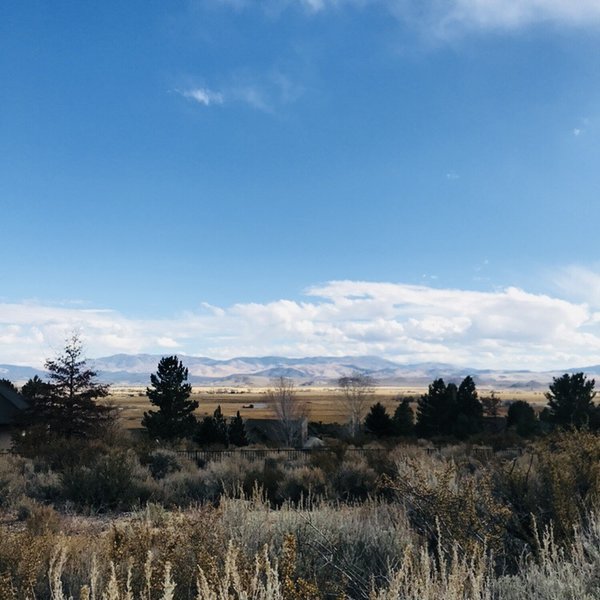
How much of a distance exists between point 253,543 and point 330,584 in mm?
1736

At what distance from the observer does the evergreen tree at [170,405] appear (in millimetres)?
38750

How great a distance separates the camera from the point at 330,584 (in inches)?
199

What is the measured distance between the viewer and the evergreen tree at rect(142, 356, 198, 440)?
38750 mm

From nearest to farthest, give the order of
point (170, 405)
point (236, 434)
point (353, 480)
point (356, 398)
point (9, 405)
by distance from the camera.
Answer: point (353, 480) → point (9, 405) → point (170, 405) → point (236, 434) → point (356, 398)

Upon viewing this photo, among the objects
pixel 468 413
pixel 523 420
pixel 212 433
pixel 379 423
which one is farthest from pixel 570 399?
pixel 212 433

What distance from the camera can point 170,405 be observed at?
3938 cm

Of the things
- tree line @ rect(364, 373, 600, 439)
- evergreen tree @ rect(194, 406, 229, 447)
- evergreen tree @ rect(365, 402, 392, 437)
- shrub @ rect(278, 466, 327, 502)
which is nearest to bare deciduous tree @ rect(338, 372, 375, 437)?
evergreen tree @ rect(365, 402, 392, 437)

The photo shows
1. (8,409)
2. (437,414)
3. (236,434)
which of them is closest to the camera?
(8,409)

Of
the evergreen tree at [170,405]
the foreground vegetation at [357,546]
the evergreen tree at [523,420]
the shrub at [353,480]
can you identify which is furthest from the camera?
the evergreen tree at [170,405]

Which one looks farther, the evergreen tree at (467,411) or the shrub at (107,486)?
the evergreen tree at (467,411)

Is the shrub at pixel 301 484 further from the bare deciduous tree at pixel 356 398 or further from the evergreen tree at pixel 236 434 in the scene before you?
the bare deciduous tree at pixel 356 398

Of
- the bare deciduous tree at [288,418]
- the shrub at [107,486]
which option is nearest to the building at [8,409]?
the bare deciduous tree at [288,418]

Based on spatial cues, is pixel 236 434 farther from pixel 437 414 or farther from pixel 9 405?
pixel 437 414

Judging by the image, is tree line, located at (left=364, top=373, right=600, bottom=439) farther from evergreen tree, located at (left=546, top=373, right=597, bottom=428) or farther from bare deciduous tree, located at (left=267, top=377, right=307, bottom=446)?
bare deciduous tree, located at (left=267, top=377, right=307, bottom=446)
